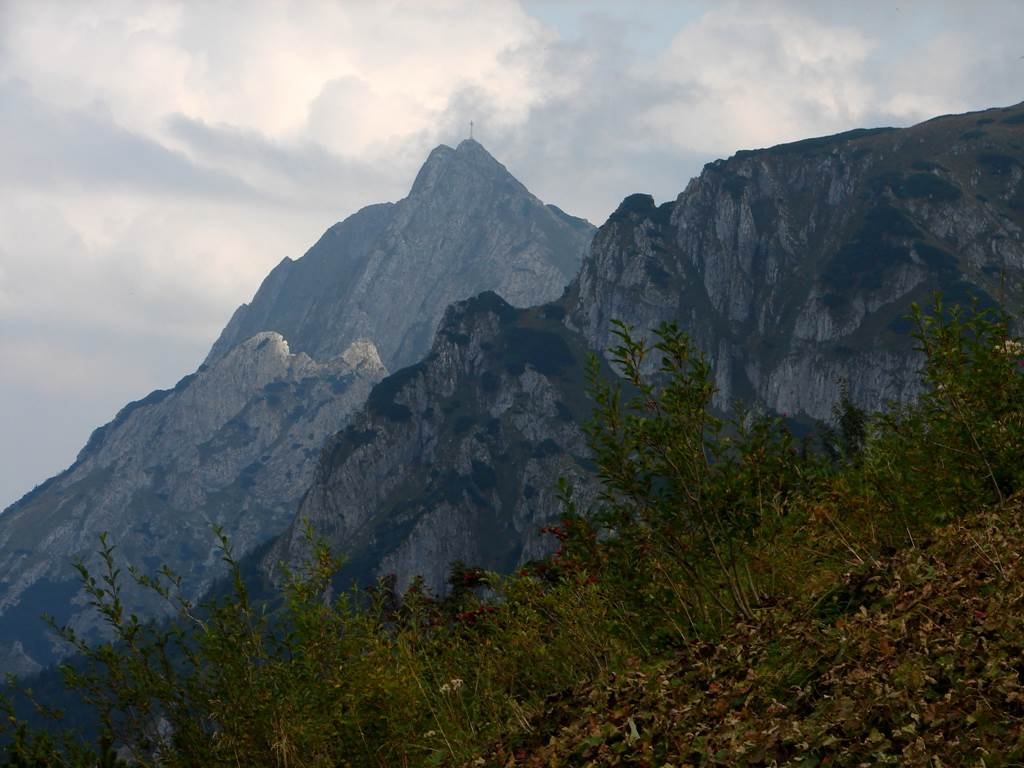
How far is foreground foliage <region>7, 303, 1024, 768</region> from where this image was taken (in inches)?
279

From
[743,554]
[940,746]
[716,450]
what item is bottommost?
[940,746]

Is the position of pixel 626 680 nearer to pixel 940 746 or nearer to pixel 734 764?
pixel 734 764

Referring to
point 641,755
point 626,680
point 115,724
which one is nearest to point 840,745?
point 641,755

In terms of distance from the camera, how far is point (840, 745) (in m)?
6.17

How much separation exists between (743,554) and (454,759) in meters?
4.12

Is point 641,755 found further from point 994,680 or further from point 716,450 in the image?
point 716,450

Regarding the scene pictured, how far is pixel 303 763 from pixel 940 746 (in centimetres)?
735

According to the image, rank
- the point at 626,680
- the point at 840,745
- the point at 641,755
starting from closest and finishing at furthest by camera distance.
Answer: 1. the point at 840,745
2. the point at 641,755
3. the point at 626,680

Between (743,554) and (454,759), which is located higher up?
(743,554)

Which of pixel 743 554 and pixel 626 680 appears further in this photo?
pixel 743 554

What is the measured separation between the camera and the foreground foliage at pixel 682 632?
23.3 ft

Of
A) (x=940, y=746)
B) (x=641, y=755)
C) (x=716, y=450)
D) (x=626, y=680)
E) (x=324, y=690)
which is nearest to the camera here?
(x=940, y=746)

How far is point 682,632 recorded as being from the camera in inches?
392

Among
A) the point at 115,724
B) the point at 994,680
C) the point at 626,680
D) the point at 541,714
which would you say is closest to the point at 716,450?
the point at 626,680
